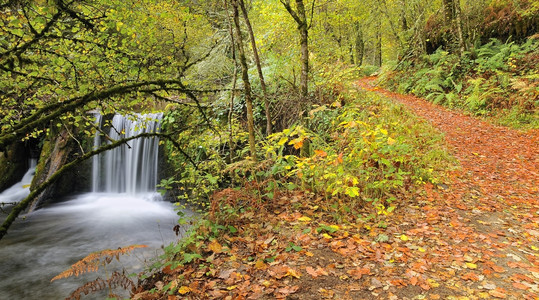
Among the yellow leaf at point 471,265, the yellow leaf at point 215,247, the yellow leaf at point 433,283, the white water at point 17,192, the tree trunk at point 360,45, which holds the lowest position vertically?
the yellow leaf at point 433,283

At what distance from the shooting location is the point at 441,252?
3.62 meters

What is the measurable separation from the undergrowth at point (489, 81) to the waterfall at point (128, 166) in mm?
11697

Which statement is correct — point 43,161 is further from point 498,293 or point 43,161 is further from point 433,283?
point 498,293

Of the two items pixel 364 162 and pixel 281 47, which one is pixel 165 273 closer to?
pixel 364 162

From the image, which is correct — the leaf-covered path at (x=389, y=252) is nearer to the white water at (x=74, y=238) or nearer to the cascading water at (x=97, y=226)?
the cascading water at (x=97, y=226)

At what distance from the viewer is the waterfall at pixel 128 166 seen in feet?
36.7

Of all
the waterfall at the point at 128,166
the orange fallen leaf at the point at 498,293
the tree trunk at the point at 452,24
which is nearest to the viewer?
the orange fallen leaf at the point at 498,293

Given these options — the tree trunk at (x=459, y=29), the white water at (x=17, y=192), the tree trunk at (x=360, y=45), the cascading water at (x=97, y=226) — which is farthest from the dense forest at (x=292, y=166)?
the tree trunk at (x=360, y=45)

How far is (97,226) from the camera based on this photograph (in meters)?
8.58

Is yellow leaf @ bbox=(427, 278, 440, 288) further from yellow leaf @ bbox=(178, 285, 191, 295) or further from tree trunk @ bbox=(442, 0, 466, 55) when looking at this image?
tree trunk @ bbox=(442, 0, 466, 55)

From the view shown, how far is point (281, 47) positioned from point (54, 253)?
26.9 feet

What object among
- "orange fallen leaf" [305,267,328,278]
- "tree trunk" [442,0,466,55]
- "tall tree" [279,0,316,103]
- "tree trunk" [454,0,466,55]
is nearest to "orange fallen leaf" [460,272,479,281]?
"orange fallen leaf" [305,267,328,278]

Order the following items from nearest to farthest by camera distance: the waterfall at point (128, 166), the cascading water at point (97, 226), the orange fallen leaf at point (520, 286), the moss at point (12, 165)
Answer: the orange fallen leaf at point (520, 286)
the cascading water at point (97, 226)
the waterfall at point (128, 166)
the moss at point (12, 165)

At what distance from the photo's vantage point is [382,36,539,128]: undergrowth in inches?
366
